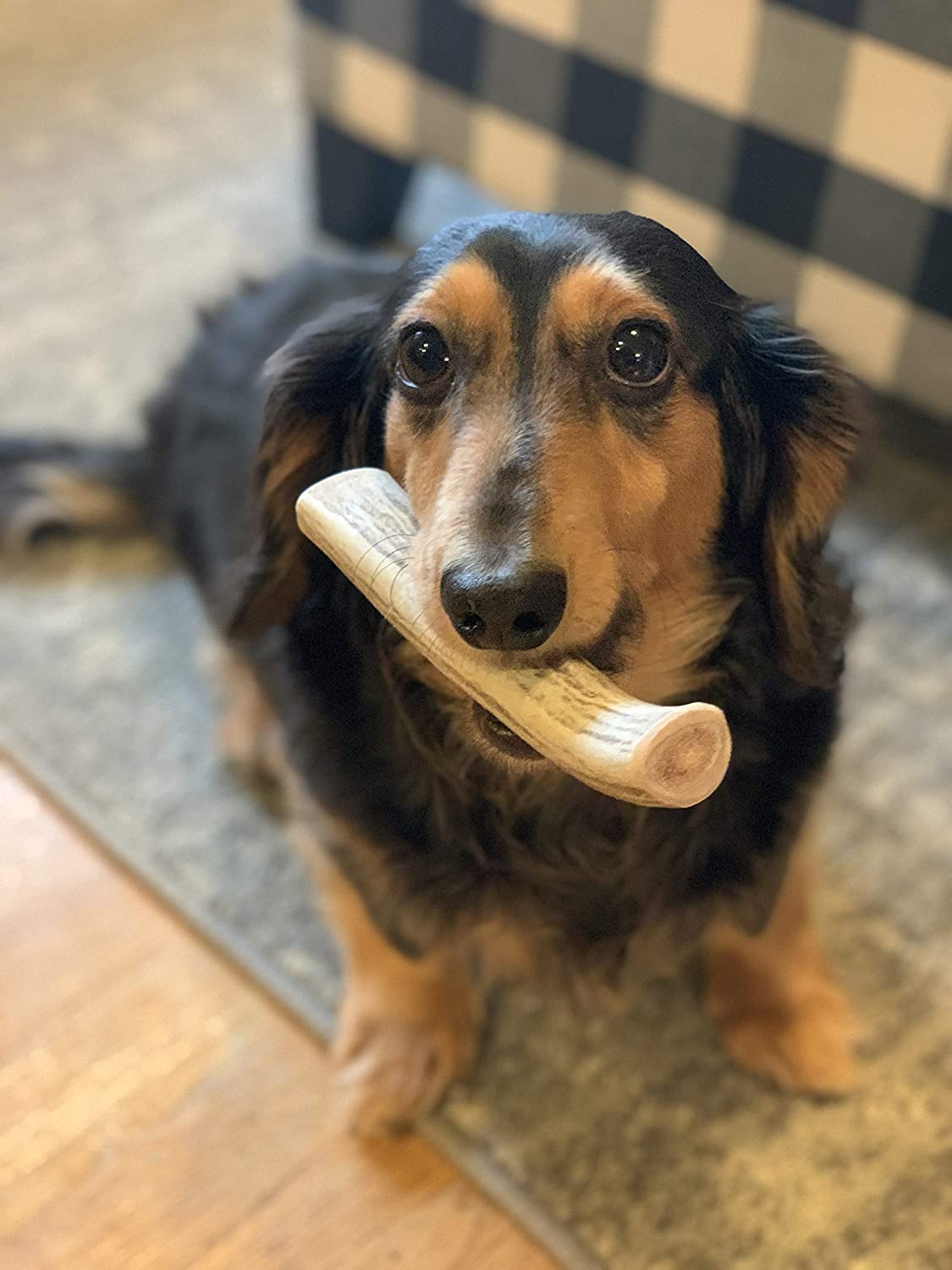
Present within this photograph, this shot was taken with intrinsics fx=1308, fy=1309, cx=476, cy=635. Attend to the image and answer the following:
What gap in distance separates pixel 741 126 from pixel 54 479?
1.24 meters

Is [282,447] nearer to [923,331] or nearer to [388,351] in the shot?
[388,351]

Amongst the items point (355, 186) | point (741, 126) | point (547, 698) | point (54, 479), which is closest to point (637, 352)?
point (547, 698)

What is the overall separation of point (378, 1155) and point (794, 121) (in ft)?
5.11

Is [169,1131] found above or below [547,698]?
below

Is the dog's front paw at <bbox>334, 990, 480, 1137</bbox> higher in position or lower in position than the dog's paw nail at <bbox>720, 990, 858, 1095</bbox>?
lower

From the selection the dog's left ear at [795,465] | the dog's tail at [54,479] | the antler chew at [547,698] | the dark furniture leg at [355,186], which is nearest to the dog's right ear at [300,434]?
the antler chew at [547,698]

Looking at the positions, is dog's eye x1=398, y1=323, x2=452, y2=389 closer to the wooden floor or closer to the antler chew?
the antler chew

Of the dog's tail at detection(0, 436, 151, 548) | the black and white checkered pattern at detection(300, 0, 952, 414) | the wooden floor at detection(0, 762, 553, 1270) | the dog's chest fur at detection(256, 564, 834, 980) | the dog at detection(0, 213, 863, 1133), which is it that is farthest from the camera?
the dog's tail at detection(0, 436, 151, 548)

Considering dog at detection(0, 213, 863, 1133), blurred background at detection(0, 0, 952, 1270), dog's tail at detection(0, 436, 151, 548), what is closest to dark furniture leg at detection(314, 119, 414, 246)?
blurred background at detection(0, 0, 952, 1270)

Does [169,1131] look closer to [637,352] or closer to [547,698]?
[547,698]

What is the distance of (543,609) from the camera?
3.28ft

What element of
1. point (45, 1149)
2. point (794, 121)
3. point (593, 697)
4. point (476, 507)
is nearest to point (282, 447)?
point (476, 507)

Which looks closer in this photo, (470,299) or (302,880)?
(470,299)

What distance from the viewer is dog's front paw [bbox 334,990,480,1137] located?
1.57 meters
